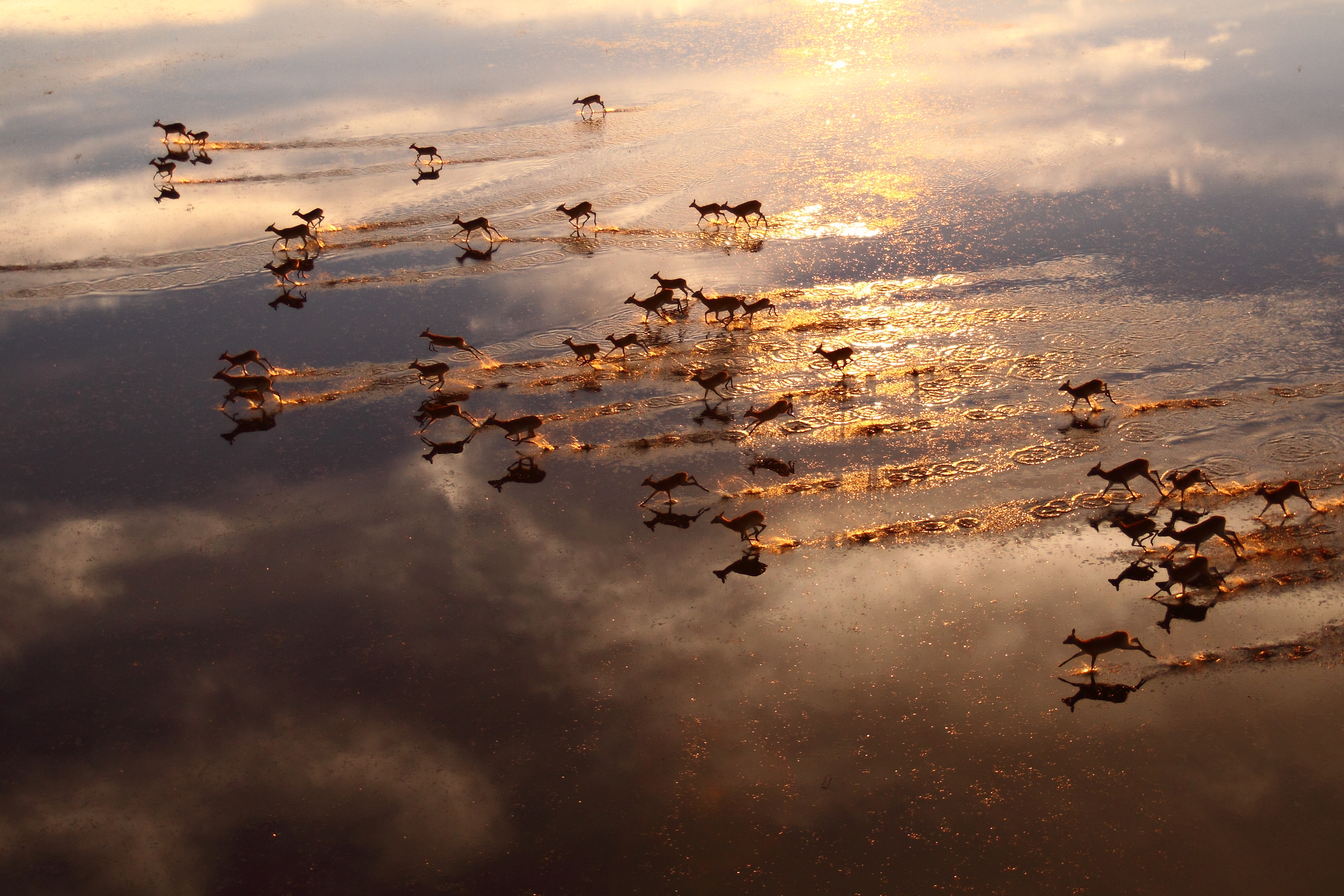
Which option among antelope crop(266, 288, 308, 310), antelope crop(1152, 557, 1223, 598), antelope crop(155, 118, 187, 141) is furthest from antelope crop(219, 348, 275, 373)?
antelope crop(1152, 557, 1223, 598)

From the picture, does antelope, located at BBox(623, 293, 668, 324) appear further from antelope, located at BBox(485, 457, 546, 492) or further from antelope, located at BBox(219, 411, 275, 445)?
antelope, located at BBox(219, 411, 275, 445)

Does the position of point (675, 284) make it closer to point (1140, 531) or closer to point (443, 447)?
point (443, 447)

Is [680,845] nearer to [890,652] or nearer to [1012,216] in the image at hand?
[890,652]

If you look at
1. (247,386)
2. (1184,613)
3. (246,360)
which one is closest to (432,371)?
(247,386)

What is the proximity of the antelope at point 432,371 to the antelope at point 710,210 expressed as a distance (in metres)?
8.62

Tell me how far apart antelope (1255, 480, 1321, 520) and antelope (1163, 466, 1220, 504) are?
2.25ft

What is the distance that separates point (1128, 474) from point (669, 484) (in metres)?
7.47

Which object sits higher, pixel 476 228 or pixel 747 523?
pixel 476 228

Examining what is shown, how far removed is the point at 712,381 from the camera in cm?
1852

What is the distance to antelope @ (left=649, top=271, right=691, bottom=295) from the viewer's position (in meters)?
21.7

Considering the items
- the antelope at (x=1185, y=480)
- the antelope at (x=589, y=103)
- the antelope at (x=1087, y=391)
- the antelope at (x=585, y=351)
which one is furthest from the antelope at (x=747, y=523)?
the antelope at (x=589, y=103)

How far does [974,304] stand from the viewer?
2134cm

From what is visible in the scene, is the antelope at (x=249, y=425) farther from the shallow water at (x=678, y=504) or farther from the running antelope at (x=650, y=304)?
the running antelope at (x=650, y=304)

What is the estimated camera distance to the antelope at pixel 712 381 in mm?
18500
